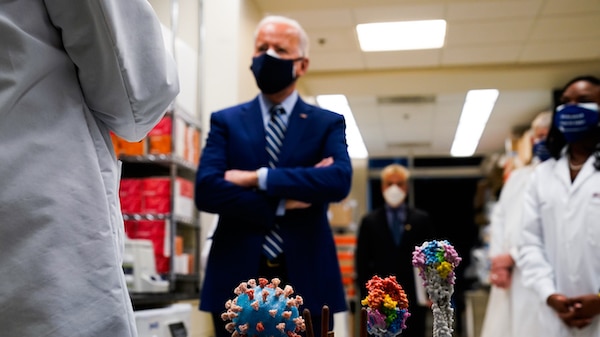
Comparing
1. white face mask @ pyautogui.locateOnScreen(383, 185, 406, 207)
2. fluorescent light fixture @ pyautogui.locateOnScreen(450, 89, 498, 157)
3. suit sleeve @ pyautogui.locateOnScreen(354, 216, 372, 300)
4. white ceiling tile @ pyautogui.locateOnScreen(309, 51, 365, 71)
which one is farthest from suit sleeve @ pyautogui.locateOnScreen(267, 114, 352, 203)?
fluorescent light fixture @ pyautogui.locateOnScreen(450, 89, 498, 157)

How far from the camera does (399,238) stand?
461 cm

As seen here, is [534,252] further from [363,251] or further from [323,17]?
[323,17]

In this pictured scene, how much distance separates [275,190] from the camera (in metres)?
1.68

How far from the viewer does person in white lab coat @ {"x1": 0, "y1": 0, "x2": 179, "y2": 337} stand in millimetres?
914

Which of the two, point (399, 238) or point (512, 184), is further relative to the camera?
point (399, 238)

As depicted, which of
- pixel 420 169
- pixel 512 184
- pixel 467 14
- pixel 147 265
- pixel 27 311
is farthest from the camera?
pixel 420 169

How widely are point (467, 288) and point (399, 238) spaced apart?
6654mm

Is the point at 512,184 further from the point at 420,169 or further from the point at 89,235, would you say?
the point at 420,169

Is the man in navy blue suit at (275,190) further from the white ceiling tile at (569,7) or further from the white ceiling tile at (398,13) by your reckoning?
the white ceiling tile at (569,7)

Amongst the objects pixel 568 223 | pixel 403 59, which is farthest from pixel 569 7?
pixel 568 223

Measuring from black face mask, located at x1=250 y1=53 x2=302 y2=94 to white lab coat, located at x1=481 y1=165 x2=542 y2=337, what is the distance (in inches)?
52.4

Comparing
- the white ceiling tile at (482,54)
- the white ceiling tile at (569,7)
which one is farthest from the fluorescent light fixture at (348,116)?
the white ceiling tile at (569,7)

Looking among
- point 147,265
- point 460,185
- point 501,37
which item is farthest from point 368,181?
point 147,265

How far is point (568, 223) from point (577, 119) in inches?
15.2
